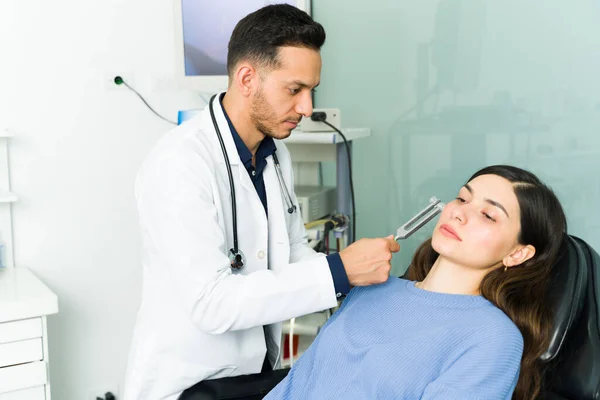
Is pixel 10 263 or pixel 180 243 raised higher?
pixel 180 243

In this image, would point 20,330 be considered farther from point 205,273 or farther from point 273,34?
point 273,34

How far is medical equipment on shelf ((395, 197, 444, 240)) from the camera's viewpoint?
4.46ft

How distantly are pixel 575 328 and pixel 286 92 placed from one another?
2.57ft

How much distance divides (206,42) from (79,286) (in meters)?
1.05

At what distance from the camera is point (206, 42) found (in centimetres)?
232

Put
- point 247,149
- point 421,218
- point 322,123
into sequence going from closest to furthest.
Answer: point 421,218 < point 247,149 < point 322,123

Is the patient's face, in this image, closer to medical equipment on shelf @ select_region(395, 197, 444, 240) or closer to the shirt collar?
medical equipment on shelf @ select_region(395, 197, 444, 240)

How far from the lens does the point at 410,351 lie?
49.1 inches

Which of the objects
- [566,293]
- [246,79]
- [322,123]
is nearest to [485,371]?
[566,293]

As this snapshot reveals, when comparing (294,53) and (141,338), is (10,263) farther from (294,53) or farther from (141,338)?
(294,53)

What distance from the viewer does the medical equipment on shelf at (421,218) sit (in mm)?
1360

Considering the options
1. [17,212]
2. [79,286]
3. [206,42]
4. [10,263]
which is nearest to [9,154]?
[17,212]

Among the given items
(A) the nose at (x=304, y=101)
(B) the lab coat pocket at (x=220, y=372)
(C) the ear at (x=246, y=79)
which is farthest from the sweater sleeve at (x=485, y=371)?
(C) the ear at (x=246, y=79)

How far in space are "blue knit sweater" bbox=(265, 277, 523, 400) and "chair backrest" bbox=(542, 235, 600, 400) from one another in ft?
0.32
